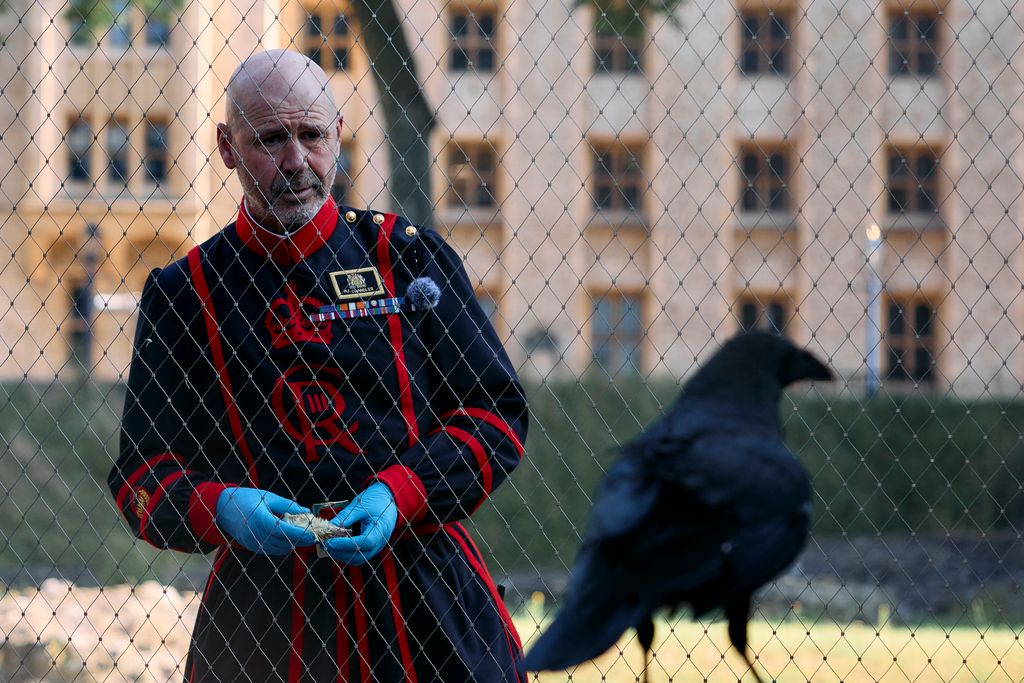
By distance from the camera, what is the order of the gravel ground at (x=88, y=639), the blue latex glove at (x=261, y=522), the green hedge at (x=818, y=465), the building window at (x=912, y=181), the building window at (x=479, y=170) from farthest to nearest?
the building window at (x=912, y=181) → the building window at (x=479, y=170) → the green hedge at (x=818, y=465) → the gravel ground at (x=88, y=639) → the blue latex glove at (x=261, y=522)

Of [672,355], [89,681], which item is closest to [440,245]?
[89,681]

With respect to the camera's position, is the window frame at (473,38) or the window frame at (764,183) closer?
the window frame at (473,38)

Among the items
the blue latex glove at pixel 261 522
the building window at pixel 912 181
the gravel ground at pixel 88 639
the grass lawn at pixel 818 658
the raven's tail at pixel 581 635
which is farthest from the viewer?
the building window at pixel 912 181

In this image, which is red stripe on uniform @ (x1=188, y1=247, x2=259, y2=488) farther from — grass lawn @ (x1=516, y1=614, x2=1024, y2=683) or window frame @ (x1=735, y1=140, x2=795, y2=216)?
window frame @ (x1=735, y1=140, x2=795, y2=216)

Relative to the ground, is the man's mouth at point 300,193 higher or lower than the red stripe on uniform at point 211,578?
higher

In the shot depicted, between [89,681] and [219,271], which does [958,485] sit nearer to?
[89,681]

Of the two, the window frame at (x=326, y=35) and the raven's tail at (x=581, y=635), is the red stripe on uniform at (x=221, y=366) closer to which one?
the window frame at (x=326, y=35)

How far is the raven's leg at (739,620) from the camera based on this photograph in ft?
7.24

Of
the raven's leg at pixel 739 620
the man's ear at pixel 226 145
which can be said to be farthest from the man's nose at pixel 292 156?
the raven's leg at pixel 739 620

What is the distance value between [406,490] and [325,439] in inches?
8.3

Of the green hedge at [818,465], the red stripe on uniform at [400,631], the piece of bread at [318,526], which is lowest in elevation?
the green hedge at [818,465]

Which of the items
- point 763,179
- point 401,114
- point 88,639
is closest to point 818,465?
point 763,179

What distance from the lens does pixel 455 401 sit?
280 cm

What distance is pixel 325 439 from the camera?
2.73m
